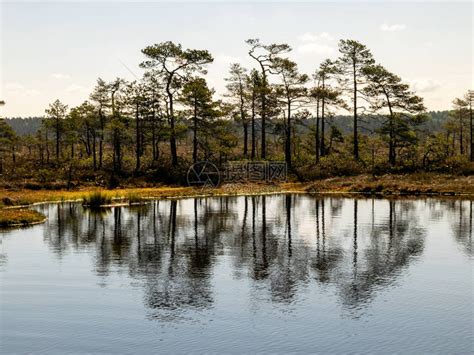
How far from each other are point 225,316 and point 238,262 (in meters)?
8.44

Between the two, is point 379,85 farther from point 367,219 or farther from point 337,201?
point 367,219

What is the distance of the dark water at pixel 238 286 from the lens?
50.5ft

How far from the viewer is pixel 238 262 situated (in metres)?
25.8

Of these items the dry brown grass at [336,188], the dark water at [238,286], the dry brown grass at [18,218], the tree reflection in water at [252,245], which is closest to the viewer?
the dark water at [238,286]

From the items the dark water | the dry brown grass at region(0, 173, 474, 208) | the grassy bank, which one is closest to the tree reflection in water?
the dark water

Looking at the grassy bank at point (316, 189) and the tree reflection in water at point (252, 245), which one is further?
the grassy bank at point (316, 189)

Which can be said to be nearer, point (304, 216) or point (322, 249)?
point (322, 249)

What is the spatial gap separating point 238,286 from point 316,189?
47696 mm

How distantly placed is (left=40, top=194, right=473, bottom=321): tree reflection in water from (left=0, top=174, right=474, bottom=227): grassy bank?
6.28 metres

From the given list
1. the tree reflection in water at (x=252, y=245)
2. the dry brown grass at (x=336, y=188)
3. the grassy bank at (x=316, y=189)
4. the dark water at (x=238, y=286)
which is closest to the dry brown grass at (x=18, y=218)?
the tree reflection in water at (x=252, y=245)

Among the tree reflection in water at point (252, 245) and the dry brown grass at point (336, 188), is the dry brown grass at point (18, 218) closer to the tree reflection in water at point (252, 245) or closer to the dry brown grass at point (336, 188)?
the tree reflection in water at point (252, 245)

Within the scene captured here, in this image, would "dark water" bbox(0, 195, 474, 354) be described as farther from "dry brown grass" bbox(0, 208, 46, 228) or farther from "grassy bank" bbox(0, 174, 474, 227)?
"grassy bank" bbox(0, 174, 474, 227)

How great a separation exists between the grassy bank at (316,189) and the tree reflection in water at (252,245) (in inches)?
247

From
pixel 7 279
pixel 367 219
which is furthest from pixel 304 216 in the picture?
pixel 7 279
